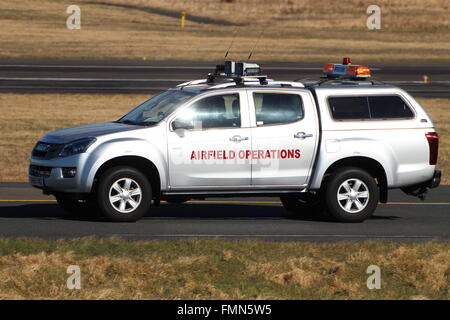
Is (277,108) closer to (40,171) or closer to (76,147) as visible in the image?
(76,147)

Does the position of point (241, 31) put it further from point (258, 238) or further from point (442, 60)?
point (258, 238)

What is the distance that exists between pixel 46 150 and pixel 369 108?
4.38 m

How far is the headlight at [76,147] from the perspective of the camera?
13.1 metres

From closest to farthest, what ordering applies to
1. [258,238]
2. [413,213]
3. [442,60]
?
[258,238], [413,213], [442,60]

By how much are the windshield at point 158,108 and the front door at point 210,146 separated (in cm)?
24

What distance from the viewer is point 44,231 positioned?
12.8 metres

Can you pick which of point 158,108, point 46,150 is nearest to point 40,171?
point 46,150

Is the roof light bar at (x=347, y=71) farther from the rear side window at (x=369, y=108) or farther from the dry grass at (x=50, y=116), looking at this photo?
the dry grass at (x=50, y=116)

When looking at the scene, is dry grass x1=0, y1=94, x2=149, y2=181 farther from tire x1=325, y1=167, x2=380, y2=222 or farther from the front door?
tire x1=325, y1=167, x2=380, y2=222

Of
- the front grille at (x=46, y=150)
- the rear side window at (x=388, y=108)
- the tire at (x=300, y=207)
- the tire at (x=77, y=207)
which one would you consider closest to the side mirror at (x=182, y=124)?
the front grille at (x=46, y=150)

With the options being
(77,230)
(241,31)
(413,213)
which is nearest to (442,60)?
(241,31)

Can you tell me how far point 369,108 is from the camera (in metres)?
13.9

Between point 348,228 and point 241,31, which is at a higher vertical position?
point 241,31

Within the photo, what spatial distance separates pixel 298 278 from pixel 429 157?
15.8ft
